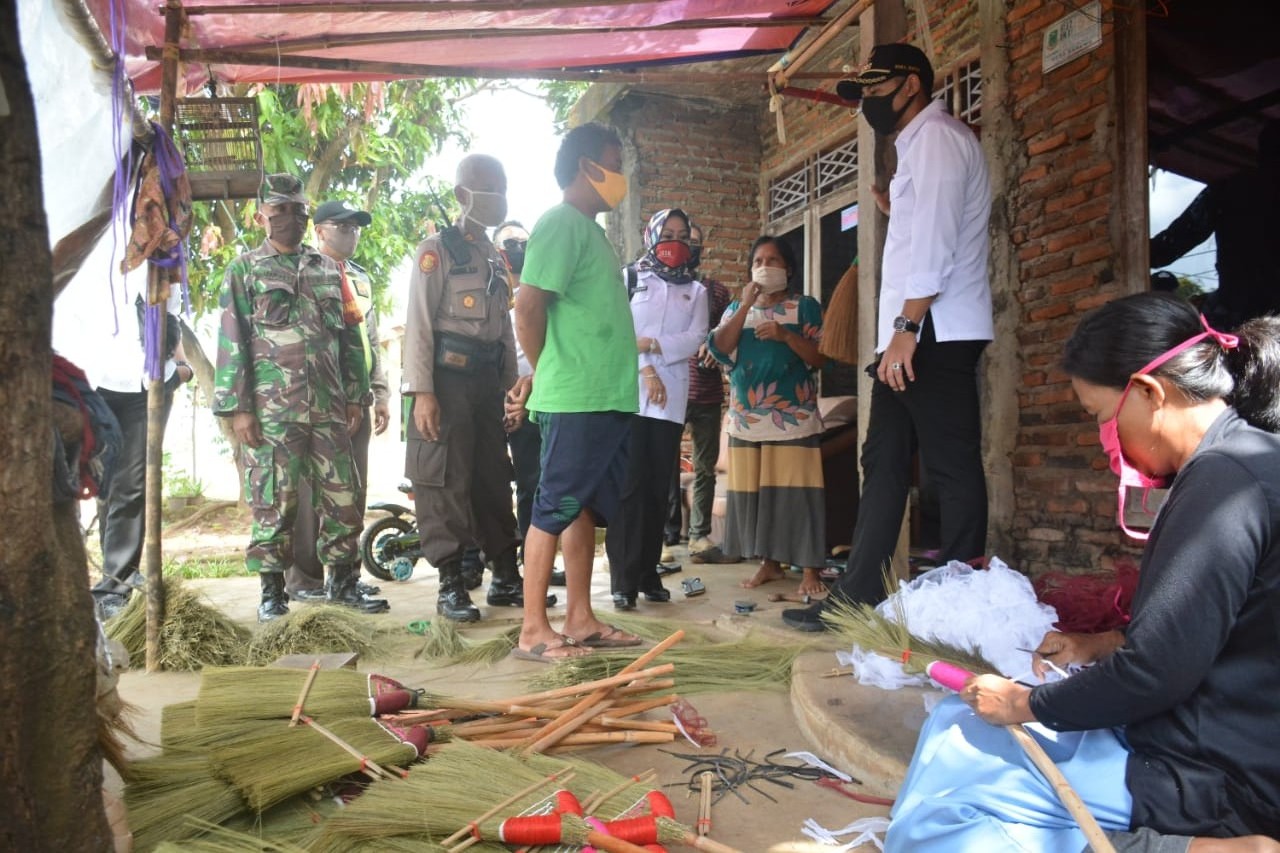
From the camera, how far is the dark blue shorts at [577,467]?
334 cm

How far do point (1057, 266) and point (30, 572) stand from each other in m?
4.01

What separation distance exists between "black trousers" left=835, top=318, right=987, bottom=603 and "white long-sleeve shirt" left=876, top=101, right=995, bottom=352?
97mm

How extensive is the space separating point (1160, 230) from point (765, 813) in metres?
3.74

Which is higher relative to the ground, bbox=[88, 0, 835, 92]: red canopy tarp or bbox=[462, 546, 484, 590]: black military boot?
bbox=[88, 0, 835, 92]: red canopy tarp

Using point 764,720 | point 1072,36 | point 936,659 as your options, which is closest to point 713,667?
point 764,720

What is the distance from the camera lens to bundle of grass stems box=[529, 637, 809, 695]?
289 centimetres

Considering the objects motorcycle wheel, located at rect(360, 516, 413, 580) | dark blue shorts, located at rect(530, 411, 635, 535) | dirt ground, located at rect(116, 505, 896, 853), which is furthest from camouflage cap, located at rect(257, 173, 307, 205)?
motorcycle wheel, located at rect(360, 516, 413, 580)

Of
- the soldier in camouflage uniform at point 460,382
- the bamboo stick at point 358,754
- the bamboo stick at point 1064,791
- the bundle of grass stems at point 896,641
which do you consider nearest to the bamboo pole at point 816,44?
the soldier in camouflage uniform at point 460,382

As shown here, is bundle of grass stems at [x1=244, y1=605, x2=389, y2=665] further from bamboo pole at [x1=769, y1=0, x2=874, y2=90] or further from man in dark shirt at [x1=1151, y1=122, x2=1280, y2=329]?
man in dark shirt at [x1=1151, y1=122, x2=1280, y2=329]

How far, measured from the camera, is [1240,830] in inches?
55.7

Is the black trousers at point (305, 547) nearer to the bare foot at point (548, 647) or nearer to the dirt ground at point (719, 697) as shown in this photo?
the dirt ground at point (719, 697)

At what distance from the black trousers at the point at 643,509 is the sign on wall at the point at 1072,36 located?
2.44 meters

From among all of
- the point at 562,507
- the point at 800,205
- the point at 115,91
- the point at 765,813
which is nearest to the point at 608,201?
the point at 562,507

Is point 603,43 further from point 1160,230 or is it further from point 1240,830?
point 1240,830
